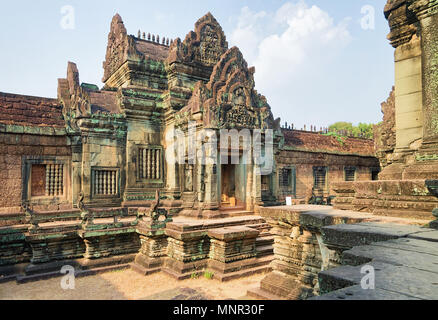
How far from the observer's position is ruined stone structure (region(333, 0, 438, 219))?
4.67m

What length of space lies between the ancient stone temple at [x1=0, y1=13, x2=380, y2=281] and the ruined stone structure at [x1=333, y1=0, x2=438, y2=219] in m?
4.15

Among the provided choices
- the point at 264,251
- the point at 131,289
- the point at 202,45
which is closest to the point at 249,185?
the point at 264,251

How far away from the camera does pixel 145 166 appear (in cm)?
1225

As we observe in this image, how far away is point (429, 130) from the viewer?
17.0ft

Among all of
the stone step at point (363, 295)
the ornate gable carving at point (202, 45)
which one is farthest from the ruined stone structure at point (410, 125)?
the ornate gable carving at point (202, 45)

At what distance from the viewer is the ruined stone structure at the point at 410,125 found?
467cm

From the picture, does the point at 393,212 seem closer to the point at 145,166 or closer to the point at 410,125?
the point at 410,125

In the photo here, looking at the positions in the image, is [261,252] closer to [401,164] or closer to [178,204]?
[178,204]

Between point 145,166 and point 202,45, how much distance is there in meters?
5.78

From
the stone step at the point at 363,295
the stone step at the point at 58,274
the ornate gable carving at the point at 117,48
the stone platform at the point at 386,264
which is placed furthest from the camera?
the ornate gable carving at the point at 117,48

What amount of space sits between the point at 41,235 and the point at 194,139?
5.54 meters

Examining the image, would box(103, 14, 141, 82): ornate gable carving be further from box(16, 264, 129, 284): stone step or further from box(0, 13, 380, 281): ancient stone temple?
box(16, 264, 129, 284): stone step

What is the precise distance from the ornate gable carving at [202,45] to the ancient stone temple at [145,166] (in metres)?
0.05

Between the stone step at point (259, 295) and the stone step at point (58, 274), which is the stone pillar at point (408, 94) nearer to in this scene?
the stone step at point (259, 295)
